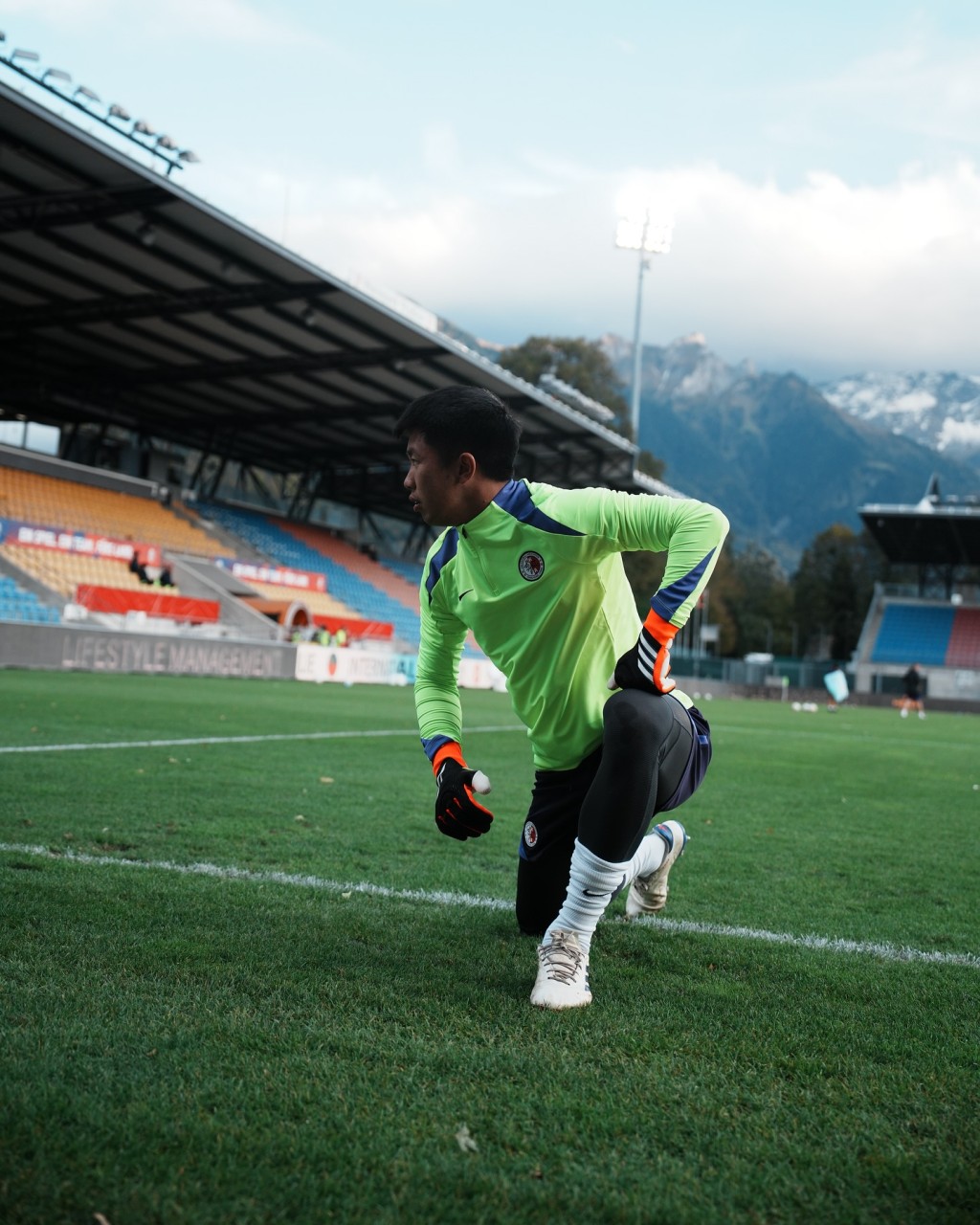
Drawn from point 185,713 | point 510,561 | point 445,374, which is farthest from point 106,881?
point 445,374

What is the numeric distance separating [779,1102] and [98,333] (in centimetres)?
3026

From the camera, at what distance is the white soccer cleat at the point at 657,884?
11.7 ft

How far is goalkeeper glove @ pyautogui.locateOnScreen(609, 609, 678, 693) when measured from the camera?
104 inches

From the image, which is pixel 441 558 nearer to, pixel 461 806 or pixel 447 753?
pixel 447 753

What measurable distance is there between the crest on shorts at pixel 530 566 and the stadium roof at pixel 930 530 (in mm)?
39947

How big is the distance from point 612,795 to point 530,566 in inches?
26.4

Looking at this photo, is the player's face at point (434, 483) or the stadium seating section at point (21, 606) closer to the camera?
the player's face at point (434, 483)

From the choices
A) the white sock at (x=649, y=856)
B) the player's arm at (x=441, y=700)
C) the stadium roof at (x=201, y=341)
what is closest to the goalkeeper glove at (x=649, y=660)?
the player's arm at (x=441, y=700)

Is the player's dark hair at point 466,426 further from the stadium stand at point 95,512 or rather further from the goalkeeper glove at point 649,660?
the stadium stand at point 95,512

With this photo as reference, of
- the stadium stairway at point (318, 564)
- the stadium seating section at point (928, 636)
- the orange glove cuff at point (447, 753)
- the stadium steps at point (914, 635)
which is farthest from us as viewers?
the stadium steps at point (914, 635)

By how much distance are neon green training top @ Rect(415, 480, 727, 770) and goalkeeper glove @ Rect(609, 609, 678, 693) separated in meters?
0.04

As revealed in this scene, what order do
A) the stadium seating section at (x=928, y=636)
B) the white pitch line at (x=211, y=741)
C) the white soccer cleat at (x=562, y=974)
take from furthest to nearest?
the stadium seating section at (x=928, y=636), the white pitch line at (x=211, y=741), the white soccer cleat at (x=562, y=974)

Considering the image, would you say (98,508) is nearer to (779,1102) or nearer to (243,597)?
(243,597)

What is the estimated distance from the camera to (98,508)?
31.1 meters
